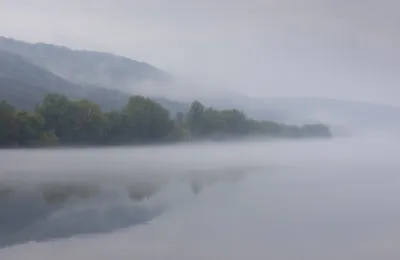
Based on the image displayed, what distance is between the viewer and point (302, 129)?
8016 mm

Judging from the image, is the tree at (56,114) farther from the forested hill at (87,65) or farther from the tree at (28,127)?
the forested hill at (87,65)

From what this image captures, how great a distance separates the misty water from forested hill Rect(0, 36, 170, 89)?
6.12 ft

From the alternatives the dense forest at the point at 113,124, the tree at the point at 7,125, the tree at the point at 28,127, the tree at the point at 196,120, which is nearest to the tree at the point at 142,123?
the dense forest at the point at 113,124

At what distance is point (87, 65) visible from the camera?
8.45 metres

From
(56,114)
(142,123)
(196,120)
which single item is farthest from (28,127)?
(196,120)

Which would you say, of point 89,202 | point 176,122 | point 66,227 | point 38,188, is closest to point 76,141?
point 176,122

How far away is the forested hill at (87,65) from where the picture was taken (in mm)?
7754

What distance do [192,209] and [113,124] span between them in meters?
3.80

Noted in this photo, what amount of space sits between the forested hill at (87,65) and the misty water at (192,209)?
186cm

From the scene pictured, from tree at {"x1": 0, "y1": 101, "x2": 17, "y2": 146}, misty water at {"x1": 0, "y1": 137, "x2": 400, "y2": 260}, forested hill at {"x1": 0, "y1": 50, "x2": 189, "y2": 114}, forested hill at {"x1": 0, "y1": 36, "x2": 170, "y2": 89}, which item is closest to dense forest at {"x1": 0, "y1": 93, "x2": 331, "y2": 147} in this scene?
tree at {"x1": 0, "y1": 101, "x2": 17, "y2": 146}

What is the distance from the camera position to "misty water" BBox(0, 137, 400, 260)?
228 cm

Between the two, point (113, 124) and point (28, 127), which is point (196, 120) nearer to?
point (113, 124)

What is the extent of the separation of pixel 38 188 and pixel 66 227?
1207 mm

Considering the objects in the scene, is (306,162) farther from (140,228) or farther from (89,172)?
(140,228)
